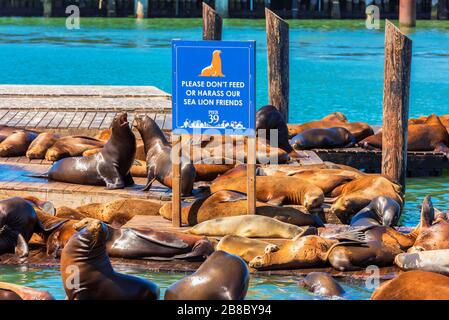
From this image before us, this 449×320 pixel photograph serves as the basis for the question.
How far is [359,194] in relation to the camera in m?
9.27

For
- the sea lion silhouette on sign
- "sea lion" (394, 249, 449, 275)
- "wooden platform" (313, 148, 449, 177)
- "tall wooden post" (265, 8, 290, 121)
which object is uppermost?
the sea lion silhouette on sign

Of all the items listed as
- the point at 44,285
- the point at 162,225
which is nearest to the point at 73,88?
the point at 162,225

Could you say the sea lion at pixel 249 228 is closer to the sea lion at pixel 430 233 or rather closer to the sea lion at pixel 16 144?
the sea lion at pixel 430 233

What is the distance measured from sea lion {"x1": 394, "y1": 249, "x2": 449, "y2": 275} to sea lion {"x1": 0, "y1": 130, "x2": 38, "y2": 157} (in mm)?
5025

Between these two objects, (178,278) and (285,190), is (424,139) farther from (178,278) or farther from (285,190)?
(178,278)

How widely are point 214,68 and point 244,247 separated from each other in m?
1.45

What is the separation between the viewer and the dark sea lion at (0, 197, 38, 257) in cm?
765

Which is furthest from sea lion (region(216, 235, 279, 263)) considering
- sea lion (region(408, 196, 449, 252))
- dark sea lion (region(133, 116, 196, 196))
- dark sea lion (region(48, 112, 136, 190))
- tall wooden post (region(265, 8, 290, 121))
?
tall wooden post (region(265, 8, 290, 121))

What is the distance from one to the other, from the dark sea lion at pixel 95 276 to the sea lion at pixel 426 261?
1.96 metres

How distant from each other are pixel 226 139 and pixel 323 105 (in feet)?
41.1

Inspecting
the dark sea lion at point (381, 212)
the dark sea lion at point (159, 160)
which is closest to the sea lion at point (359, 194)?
the dark sea lion at point (381, 212)

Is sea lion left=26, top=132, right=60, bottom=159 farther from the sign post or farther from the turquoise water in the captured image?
the turquoise water

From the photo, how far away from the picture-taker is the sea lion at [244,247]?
24.2 ft

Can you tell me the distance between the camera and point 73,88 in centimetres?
1648
